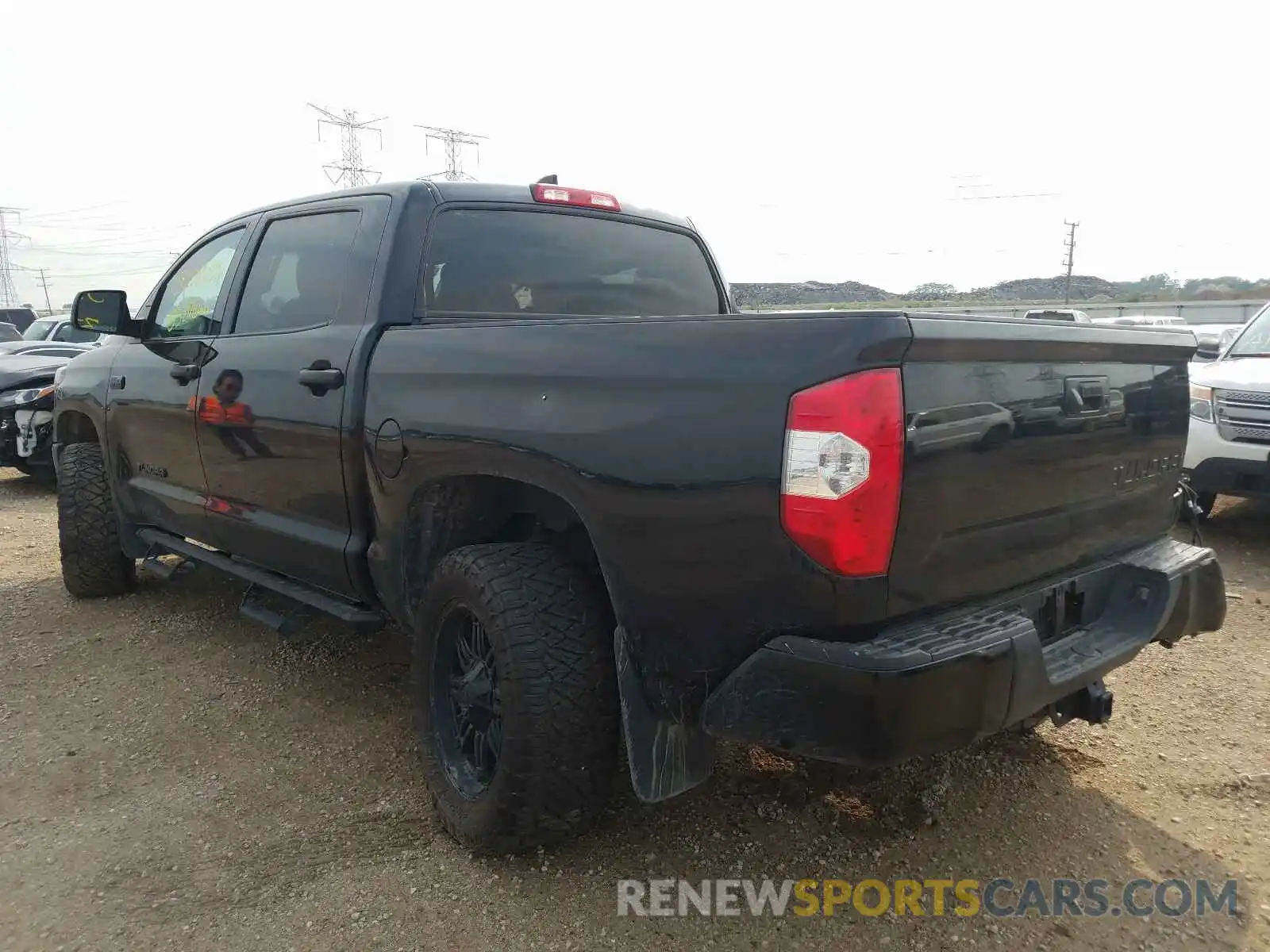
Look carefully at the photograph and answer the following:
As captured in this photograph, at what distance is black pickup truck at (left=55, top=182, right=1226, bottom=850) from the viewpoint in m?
1.83

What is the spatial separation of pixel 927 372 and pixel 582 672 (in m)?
1.09

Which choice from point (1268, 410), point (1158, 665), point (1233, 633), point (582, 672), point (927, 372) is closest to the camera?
point (927, 372)

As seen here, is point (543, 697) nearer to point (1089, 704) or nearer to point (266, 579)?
point (1089, 704)

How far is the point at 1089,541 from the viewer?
2.41 meters

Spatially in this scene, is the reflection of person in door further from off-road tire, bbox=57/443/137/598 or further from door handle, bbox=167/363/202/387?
off-road tire, bbox=57/443/137/598

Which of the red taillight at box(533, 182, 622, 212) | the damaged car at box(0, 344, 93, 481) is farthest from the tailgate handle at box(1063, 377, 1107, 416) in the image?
the damaged car at box(0, 344, 93, 481)

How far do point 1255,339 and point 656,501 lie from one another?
6349 mm

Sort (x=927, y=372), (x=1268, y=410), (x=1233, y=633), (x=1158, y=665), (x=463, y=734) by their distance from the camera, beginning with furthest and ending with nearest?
(x=1268, y=410) < (x=1233, y=633) < (x=1158, y=665) < (x=463, y=734) < (x=927, y=372)

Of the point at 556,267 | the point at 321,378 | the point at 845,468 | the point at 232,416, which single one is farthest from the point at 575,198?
the point at 845,468

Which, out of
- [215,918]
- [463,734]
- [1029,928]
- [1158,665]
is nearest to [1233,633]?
[1158,665]

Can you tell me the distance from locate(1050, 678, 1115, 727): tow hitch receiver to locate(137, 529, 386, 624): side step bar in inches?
83.5

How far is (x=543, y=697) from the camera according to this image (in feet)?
7.32

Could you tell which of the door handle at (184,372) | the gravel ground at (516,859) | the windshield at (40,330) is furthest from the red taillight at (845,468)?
the windshield at (40,330)

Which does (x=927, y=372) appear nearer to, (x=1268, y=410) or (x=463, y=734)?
(x=463, y=734)
